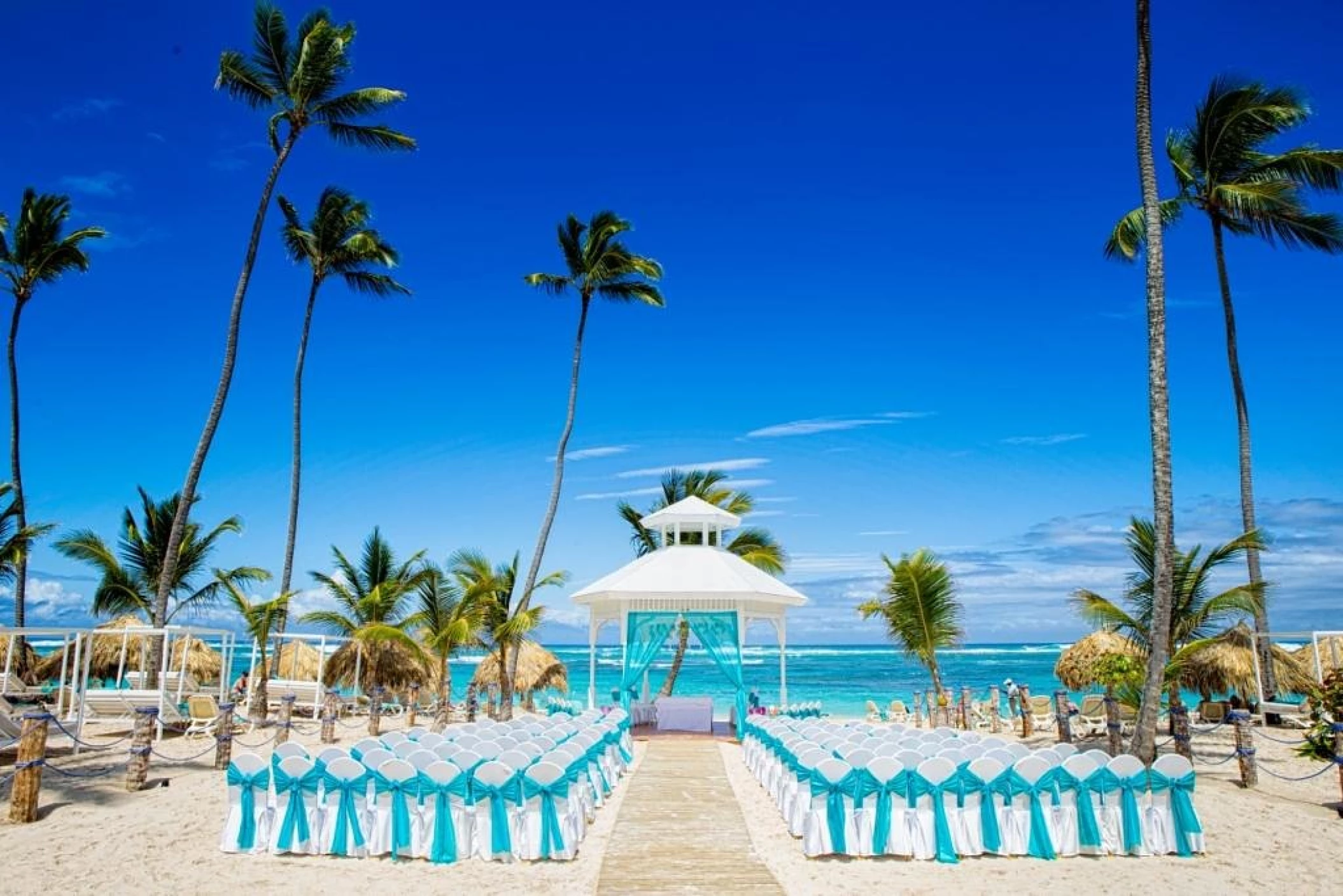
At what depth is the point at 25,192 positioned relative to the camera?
21.3m

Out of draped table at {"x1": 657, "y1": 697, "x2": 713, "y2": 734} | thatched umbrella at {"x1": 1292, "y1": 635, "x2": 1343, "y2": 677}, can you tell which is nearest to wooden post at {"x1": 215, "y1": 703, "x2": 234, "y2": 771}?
draped table at {"x1": 657, "y1": 697, "x2": 713, "y2": 734}

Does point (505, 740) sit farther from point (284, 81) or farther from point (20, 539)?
point (284, 81)

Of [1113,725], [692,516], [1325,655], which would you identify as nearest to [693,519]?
[692,516]

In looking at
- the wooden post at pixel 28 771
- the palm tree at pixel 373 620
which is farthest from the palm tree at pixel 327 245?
the wooden post at pixel 28 771

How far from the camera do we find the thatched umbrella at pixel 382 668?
867 inches

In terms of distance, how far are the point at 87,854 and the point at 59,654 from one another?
75.2 feet

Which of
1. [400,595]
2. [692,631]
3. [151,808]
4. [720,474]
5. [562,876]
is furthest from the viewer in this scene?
[720,474]

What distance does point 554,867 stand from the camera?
7.34m

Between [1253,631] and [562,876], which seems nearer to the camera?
[562,876]

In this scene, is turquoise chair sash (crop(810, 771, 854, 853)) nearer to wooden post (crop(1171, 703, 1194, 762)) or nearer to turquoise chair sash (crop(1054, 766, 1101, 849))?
turquoise chair sash (crop(1054, 766, 1101, 849))

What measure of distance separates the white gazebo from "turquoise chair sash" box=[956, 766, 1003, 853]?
861 cm

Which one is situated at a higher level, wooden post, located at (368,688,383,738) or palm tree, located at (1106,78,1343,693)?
palm tree, located at (1106,78,1343,693)

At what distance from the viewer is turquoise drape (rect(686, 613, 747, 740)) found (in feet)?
53.4

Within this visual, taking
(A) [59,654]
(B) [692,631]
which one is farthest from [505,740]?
Result: (A) [59,654]
